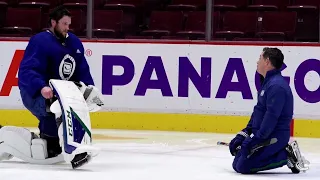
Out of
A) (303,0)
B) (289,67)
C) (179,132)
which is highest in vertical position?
(303,0)

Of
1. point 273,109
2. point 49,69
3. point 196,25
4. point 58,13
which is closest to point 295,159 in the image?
point 273,109

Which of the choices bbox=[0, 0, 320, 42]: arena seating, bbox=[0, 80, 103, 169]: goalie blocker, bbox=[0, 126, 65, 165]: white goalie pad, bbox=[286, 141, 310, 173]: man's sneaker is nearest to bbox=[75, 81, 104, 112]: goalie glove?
bbox=[0, 80, 103, 169]: goalie blocker

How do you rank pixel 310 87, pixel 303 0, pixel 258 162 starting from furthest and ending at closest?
pixel 303 0 → pixel 310 87 → pixel 258 162

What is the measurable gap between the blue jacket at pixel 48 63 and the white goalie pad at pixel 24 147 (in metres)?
0.38

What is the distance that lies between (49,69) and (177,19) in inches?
160

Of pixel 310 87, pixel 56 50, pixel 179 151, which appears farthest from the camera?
pixel 310 87

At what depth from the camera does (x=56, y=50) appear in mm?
6227

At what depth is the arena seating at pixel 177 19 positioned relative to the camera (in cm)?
951

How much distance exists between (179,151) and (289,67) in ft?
7.12

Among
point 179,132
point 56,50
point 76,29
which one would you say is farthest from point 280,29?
point 56,50

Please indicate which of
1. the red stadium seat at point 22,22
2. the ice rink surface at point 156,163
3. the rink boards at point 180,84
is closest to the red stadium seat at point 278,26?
the rink boards at point 180,84

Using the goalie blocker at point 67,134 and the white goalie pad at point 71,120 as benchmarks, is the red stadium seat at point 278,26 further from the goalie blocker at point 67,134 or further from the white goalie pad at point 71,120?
the white goalie pad at point 71,120

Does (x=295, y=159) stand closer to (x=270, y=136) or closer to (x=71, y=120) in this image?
(x=270, y=136)

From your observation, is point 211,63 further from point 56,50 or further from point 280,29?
point 56,50
